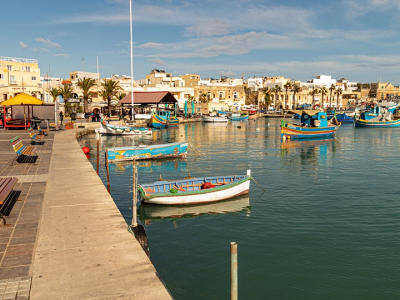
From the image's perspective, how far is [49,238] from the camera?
26.6ft

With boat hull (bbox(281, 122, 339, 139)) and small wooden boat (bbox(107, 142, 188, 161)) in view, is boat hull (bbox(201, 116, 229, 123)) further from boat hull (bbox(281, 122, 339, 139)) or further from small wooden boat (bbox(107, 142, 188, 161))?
small wooden boat (bbox(107, 142, 188, 161))

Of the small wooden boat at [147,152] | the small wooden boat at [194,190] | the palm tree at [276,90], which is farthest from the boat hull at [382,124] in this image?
the small wooden boat at [194,190]

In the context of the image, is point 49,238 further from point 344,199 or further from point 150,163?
point 150,163

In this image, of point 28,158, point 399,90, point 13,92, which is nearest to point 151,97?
point 13,92

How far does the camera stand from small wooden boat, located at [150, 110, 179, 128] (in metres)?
61.1

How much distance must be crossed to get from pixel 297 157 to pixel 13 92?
1966 inches

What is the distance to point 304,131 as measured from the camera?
45938 mm

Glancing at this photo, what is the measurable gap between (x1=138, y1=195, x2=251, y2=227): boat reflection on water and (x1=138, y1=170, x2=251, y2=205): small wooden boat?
0.23 m

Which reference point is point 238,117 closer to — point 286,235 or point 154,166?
point 154,166

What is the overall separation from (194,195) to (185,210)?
0.76 m

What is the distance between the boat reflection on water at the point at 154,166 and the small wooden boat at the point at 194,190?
734cm

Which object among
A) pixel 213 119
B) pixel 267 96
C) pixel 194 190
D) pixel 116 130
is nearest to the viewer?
pixel 194 190

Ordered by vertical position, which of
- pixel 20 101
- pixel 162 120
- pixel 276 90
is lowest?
pixel 162 120

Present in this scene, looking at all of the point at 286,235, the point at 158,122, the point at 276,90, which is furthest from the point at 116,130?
the point at 276,90
